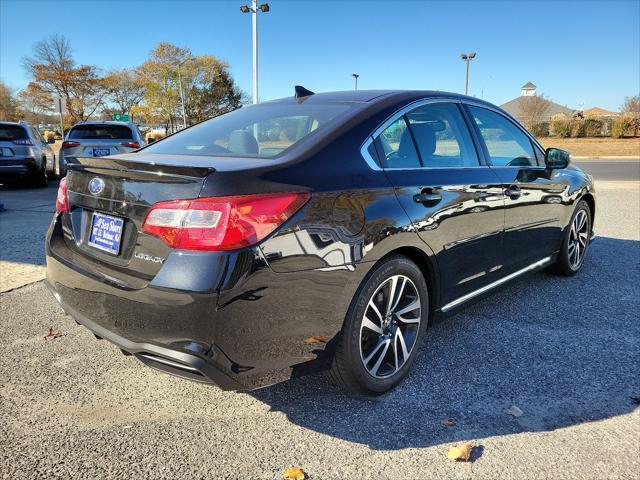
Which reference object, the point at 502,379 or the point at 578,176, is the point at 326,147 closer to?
the point at 502,379

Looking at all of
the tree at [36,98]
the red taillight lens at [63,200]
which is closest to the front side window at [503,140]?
the red taillight lens at [63,200]

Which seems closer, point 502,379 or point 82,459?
point 82,459

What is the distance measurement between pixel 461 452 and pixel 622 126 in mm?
54288

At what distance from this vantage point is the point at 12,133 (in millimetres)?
11609

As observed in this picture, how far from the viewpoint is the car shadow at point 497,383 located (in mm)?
2502

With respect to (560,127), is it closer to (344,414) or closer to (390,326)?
(390,326)

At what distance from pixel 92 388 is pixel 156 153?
53.6 inches

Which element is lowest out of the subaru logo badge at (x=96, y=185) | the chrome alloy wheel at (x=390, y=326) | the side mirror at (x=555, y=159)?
the chrome alloy wheel at (x=390, y=326)

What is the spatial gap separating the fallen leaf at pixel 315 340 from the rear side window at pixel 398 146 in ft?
3.18

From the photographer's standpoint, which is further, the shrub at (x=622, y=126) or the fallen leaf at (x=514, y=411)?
the shrub at (x=622, y=126)

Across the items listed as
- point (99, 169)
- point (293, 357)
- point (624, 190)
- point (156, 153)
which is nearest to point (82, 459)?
point (293, 357)

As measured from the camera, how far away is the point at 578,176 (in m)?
4.81

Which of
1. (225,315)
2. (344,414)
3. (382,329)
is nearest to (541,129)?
(382,329)

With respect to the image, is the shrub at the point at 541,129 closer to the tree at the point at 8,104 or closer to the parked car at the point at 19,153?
the parked car at the point at 19,153
